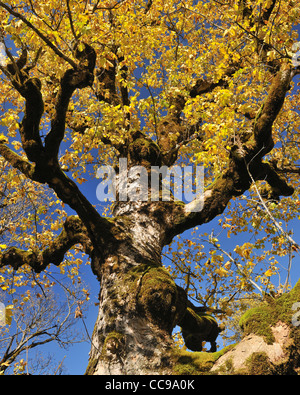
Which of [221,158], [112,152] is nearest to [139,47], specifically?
[112,152]

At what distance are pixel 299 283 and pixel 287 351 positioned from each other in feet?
2.24

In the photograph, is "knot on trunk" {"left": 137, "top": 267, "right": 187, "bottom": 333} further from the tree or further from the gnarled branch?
the gnarled branch

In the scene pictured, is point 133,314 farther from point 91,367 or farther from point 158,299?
point 91,367

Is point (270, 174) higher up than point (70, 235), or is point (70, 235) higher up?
point (270, 174)

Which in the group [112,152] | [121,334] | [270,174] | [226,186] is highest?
[112,152]

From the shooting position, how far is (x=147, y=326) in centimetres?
342

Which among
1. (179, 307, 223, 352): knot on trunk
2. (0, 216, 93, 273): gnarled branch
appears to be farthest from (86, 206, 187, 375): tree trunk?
(179, 307, 223, 352): knot on trunk

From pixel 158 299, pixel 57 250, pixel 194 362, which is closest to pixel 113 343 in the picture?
pixel 158 299

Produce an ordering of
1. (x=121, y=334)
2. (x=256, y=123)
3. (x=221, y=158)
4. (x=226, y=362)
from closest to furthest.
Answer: (x=226, y=362)
(x=121, y=334)
(x=256, y=123)
(x=221, y=158)

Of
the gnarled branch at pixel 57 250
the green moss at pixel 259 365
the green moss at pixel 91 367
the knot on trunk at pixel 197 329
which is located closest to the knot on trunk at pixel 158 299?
the green moss at pixel 91 367

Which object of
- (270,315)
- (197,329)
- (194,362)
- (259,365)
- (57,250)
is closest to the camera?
(259,365)

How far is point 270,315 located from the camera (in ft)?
8.88
